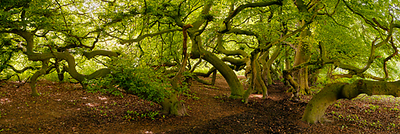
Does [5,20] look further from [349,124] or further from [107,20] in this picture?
[349,124]

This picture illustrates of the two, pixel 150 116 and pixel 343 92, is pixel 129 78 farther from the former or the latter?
pixel 343 92

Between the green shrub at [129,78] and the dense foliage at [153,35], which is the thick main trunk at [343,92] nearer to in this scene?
the dense foliage at [153,35]

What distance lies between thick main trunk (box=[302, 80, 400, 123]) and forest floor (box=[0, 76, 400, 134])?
0.34 meters

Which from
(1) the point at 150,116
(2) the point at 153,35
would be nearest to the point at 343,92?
(1) the point at 150,116

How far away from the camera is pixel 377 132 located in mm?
6488

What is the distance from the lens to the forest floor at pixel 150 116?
572 cm

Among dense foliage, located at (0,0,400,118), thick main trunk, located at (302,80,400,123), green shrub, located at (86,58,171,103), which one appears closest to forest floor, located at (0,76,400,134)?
thick main trunk, located at (302,80,400,123)

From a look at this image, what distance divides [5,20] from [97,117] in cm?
315

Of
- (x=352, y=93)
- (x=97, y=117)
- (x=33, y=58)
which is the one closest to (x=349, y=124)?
(x=352, y=93)

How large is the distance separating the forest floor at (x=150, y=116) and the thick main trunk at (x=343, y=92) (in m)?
0.34

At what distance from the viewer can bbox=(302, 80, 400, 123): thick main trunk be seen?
218 inches

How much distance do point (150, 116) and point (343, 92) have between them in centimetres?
517

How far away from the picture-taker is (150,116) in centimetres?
641

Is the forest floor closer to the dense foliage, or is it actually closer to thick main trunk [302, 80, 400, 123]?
thick main trunk [302, 80, 400, 123]
